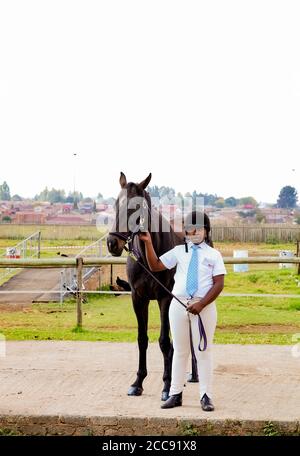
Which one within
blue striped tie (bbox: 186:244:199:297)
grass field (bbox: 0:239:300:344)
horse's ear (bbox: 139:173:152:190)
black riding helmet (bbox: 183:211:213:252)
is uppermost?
horse's ear (bbox: 139:173:152:190)

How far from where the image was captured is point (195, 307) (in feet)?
21.0

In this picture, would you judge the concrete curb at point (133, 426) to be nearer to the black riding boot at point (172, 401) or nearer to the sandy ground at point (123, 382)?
the sandy ground at point (123, 382)

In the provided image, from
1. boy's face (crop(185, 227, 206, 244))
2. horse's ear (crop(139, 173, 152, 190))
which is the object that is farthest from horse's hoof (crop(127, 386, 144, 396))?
horse's ear (crop(139, 173, 152, 190))

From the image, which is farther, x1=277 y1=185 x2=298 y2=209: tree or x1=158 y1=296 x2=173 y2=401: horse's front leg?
x1=277 y1=185 x2=298 y2=209: tree

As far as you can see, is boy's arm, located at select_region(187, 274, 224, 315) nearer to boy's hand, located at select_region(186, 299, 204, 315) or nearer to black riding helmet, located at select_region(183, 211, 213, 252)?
boy's hand, located at select_region(186, 299, 204, 315)

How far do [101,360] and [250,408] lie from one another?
284 cm

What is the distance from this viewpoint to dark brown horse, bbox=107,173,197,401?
22.8ft

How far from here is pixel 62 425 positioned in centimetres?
667

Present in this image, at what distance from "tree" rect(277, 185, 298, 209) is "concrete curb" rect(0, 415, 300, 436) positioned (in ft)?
331

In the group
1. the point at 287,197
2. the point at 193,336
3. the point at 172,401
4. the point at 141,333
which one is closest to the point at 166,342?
the point at 141,333

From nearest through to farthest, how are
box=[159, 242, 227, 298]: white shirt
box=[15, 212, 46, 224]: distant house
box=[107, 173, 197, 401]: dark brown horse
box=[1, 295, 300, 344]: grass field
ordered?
box=[159, 242, 227, 298]: white shirt < box=[107, 173, 197, 401]: dark brown horse < box=[1, 295, 300, 344]: grass field < box=[15, 212, 46, 224]: distant house

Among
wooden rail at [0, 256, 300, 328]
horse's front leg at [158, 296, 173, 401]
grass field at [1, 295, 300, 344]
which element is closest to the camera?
horse's front leg at [158, 296, 173, 401]

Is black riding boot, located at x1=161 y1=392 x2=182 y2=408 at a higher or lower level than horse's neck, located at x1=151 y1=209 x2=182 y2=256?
lower
